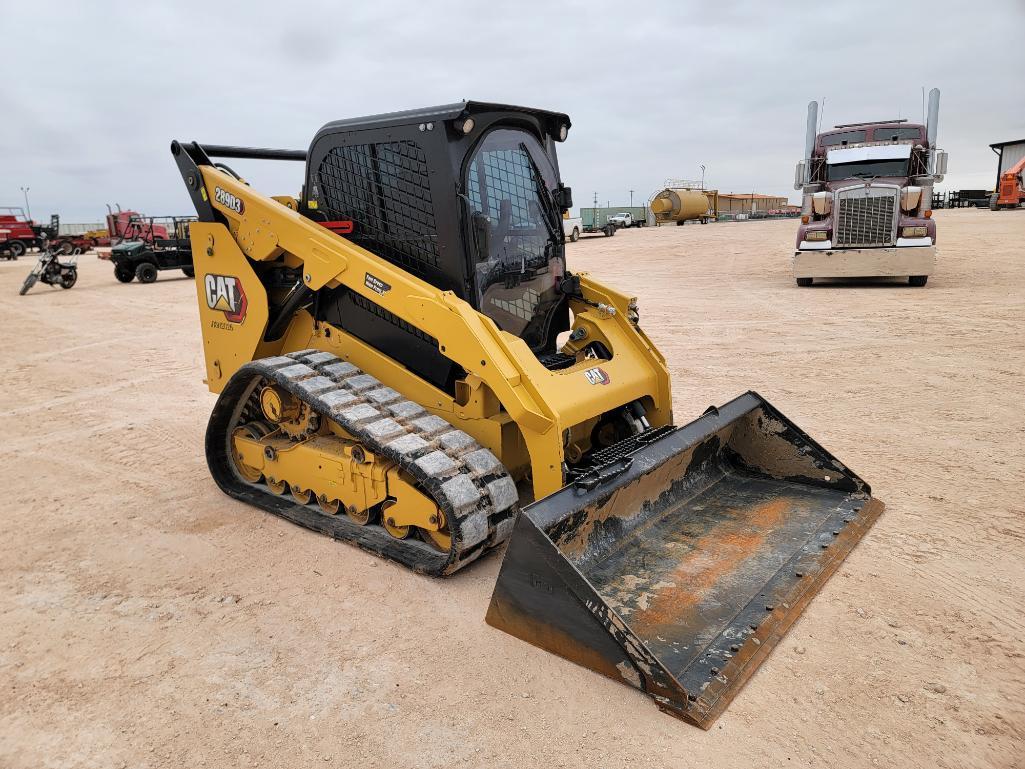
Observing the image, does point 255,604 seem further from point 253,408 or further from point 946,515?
point 946,515

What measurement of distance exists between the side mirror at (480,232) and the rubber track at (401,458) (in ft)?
3.15

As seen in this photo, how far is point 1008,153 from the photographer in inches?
2034

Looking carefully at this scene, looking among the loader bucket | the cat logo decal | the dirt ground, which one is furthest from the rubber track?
the cat logo decal

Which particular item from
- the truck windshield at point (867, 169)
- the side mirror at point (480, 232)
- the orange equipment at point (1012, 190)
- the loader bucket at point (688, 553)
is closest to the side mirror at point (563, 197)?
the side mirror at point (480, 232)

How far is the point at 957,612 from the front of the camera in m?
3.26

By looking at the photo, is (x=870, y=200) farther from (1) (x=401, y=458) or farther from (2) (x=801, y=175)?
(1) (x=401, y=458)

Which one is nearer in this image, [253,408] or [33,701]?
[33,701]

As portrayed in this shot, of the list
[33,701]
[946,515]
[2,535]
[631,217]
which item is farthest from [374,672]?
[631,217]

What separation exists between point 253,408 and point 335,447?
98 cm

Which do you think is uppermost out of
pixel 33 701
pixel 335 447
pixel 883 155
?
pixel 883 155

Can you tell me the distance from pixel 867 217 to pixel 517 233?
1121cm

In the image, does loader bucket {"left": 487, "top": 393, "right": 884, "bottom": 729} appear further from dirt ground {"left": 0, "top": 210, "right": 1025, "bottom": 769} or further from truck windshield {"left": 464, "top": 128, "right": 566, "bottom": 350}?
truck windshield {"left": 464, "top": 128, "right": 566, "bottom": 350}

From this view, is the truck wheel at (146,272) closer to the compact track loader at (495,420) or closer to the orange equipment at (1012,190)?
the compact track loader at (495,420)

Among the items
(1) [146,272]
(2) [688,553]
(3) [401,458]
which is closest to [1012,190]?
(1) [146,272]
